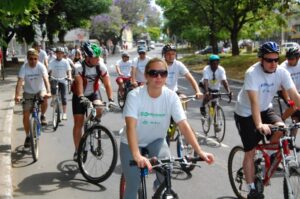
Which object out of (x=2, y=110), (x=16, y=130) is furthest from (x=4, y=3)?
(x=2, y=110)

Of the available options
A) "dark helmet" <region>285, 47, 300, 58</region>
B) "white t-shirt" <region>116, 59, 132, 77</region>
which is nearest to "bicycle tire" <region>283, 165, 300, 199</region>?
"dark helmet" <region>285, 47, 300, 58</region>

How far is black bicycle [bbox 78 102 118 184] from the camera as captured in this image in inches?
273

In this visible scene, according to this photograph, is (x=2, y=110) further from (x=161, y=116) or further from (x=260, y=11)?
(x=260, y=11)

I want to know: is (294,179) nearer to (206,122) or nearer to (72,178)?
(72,178)

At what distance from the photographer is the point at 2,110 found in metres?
14.8

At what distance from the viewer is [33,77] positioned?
9203mm

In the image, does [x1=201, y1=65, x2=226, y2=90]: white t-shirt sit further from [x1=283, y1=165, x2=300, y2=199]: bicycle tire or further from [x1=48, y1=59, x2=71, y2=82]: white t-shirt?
[x1=283, y1=165, x2=300, y2=199]: bicycle tire

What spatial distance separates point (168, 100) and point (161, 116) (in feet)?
0.51

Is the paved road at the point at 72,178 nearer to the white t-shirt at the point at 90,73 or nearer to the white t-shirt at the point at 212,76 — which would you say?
the white t-shirt at the point at 212,76

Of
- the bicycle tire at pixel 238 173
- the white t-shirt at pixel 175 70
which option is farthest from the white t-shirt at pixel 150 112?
the white t-shirt at pixel 175 70

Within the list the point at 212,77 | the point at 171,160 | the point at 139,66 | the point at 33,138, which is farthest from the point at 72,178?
the point at 139,66

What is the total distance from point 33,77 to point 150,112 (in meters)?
5.27

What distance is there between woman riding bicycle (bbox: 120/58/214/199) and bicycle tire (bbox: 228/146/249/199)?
1.76m

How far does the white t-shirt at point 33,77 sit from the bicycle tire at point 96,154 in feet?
8.23
